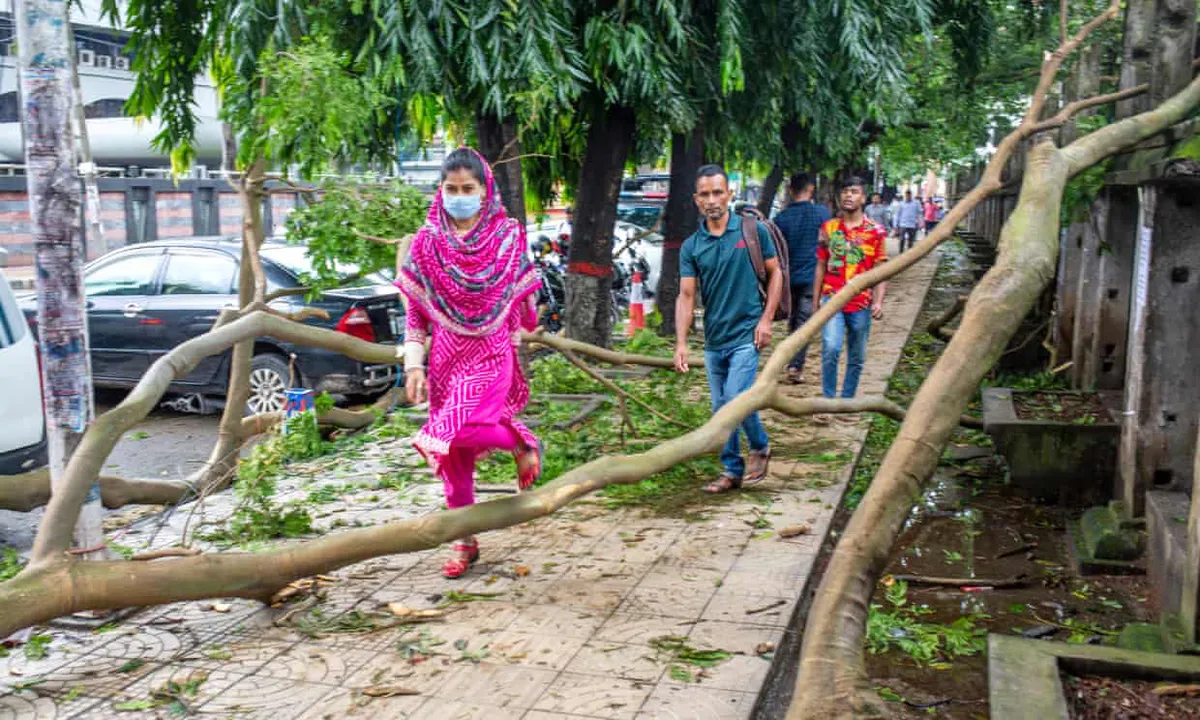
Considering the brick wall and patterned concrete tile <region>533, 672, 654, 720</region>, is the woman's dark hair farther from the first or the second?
the brick wall

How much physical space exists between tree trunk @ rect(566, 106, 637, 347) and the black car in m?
1.70

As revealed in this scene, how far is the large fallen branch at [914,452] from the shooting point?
3822mm

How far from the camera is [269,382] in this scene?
1023 cm

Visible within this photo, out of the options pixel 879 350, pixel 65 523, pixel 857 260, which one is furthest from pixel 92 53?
pixel 65 523

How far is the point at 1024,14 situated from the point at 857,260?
574 centimetres

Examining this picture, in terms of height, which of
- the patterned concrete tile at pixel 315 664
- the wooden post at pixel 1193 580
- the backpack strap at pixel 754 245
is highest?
the backpack strap at pixel 754 245

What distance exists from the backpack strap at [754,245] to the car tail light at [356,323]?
422 centimetres

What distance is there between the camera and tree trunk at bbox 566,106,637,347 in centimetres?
1057

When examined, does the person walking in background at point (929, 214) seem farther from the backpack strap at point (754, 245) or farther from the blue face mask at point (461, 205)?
the blue face mask at point (461, 205)

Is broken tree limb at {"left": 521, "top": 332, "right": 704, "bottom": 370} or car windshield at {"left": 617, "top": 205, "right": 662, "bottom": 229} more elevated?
car windshield at {"left": 617, "top": 205, "right": 662, "bottom": 229}

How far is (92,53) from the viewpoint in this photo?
125 ft

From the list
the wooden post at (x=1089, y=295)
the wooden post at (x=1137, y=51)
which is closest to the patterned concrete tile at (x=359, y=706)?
the wooden post at (x=1137, y=51)

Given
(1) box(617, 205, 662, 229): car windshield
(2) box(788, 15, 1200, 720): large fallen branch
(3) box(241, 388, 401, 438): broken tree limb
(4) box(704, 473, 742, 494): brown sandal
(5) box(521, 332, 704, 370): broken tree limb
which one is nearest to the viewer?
(2) box(788, 15, 1200, 720): large fallen branch

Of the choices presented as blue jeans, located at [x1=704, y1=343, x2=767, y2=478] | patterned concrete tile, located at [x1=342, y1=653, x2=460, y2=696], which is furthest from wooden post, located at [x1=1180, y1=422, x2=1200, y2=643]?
patterned concrete tile, located at [x1=342, y1=653, x2=460, y2=696]
